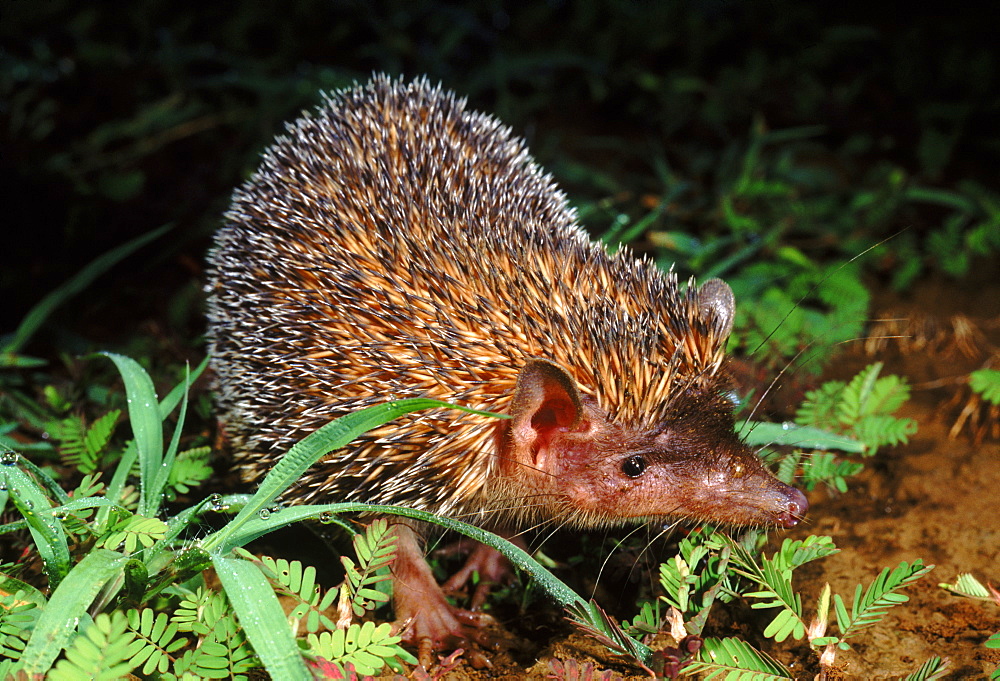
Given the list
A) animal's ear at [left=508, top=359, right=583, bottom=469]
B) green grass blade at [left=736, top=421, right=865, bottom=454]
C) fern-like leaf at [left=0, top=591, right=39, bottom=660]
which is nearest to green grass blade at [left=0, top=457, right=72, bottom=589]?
fern-like leaf at [left=0, top=591, right=39, bottom=660]

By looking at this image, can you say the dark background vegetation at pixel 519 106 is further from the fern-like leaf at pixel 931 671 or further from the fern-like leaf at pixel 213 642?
the fern-like leaf at pixel 931 671

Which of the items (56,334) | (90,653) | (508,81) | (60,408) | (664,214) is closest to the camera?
(90,653)

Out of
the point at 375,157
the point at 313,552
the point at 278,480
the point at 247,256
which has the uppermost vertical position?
the point at 375,157

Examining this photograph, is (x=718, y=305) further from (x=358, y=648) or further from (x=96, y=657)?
(x=96, y=657)

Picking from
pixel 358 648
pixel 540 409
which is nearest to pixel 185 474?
pixel 358 648

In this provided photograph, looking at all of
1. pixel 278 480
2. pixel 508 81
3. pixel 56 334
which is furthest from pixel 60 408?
pixel 508 81

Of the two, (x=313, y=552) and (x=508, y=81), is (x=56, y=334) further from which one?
(x=508, y=81)
